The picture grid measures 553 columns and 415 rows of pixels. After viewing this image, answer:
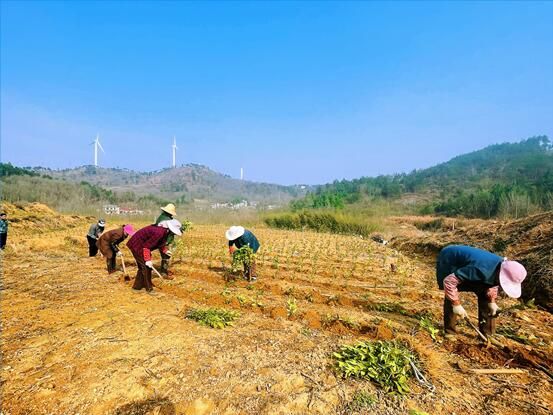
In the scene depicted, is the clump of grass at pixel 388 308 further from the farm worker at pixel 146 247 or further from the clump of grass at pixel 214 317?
the farm worker at pixel 146 247

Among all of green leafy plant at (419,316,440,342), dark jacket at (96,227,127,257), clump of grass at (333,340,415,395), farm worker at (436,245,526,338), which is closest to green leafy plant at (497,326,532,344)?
farm worker at (436,245,526,338)

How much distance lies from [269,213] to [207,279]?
69.1 feet

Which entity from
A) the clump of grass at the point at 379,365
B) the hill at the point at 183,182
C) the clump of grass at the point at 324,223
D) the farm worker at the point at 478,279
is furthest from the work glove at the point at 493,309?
the hill at the point at 183,182

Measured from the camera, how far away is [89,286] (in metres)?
6.32

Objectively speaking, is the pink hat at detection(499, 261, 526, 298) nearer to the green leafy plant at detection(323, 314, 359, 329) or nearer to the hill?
the green leafy plant at detection(323, 314, 359, 329)

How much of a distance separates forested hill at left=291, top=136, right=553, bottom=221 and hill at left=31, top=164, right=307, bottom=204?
1491 inches

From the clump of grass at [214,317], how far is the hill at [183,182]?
78.1m

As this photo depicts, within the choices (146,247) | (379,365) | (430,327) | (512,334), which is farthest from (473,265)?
(146,247)

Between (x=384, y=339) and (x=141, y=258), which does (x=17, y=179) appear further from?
(x=384, y=339)

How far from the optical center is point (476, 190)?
3762 centimetres

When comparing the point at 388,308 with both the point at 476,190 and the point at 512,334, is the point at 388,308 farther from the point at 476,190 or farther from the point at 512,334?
the point at 476,190

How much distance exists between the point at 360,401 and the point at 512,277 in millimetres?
2302

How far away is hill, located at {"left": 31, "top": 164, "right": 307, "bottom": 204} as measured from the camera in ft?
284

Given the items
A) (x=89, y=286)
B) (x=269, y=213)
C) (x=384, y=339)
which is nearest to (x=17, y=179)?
(x=269, y=213)
